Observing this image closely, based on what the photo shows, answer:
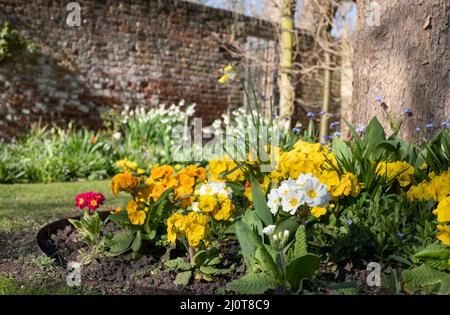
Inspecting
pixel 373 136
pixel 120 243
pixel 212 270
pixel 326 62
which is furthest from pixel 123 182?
pixel 326 62

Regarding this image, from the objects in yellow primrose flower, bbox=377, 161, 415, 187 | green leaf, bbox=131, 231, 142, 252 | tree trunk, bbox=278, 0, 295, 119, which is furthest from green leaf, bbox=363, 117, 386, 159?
tree trunk, bbox=278, 0, 295, 119

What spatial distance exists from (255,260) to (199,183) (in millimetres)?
1077

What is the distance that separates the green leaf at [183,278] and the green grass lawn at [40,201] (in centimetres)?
177

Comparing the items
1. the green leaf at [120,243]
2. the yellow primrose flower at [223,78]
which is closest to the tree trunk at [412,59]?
the yellow primrose flower at [223,78]

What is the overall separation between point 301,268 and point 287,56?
8986mm

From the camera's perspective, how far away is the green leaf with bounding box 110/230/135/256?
123 inches

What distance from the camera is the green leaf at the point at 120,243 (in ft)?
10.3

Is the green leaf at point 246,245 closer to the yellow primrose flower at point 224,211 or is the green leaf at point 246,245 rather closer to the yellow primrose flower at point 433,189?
the yellow primrose flower at point 224,211

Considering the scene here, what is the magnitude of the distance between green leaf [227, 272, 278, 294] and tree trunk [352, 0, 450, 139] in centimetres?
212

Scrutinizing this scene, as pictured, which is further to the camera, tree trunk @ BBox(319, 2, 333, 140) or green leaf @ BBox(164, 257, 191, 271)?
tree trunk @ BBox(319, 2, 333, 140)

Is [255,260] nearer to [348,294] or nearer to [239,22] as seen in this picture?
[348,294]

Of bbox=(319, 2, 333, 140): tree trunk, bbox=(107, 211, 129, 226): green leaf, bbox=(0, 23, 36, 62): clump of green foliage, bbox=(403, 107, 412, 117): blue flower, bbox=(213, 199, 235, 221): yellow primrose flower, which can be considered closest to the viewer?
bbox=(213, 199, 235, 221): yellow primrose flower

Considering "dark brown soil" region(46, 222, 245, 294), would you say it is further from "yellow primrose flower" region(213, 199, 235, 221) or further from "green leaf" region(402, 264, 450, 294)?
"green leaf" region(402, 264, 450, 294)
